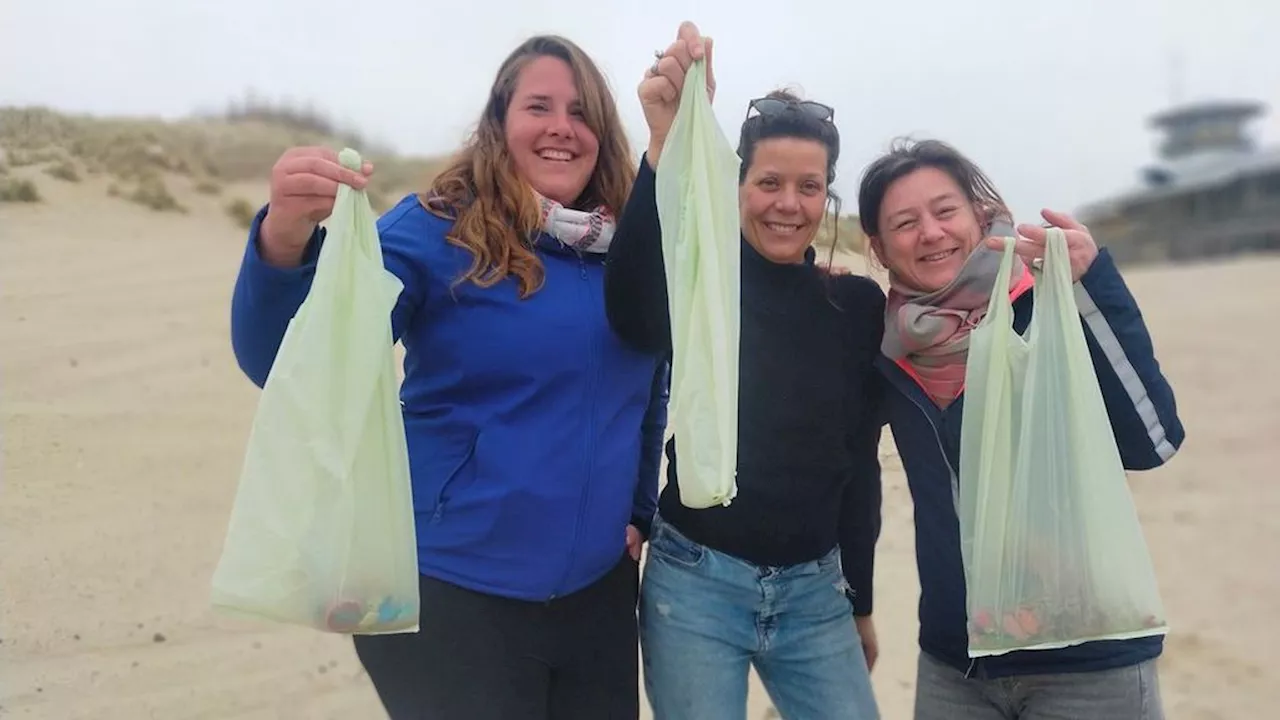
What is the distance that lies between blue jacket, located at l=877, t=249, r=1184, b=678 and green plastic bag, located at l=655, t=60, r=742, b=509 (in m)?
0.57

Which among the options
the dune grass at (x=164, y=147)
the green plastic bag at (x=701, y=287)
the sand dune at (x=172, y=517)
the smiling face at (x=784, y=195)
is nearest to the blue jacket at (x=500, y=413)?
the green plastic bag at (x=701, y=287)

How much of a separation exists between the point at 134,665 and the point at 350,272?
3181 mm

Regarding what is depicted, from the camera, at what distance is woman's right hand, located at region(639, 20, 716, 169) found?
170 cm

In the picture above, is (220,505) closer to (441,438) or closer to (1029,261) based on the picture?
(441,438)

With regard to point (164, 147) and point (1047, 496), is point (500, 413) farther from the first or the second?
point (164, 147)

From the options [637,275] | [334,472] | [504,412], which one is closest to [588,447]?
[504,412]

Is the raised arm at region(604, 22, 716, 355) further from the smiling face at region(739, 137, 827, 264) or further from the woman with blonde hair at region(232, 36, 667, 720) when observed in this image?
the smiling face at region(739, 137, 827, 264)

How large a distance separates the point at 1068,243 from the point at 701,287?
0.71m

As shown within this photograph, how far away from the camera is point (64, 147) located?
12.6 metres

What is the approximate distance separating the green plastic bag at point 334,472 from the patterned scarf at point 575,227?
348mm

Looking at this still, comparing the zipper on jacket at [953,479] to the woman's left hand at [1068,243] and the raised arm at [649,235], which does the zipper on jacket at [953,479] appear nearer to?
the woman's left hand at [1068,243]

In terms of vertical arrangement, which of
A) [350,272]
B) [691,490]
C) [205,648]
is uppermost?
[350,272]

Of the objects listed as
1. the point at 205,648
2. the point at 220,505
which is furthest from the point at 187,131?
the point at 205,648

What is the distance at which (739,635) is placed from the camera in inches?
82.5
